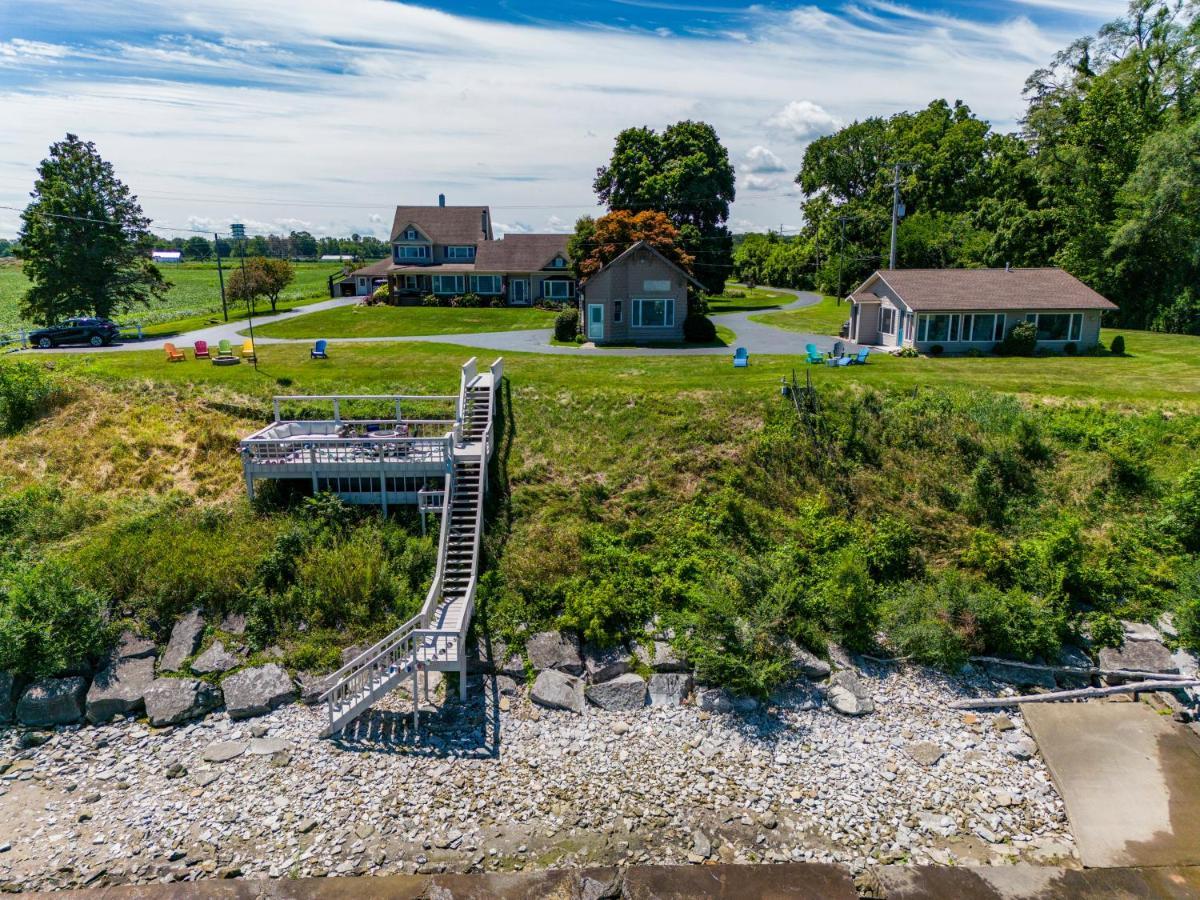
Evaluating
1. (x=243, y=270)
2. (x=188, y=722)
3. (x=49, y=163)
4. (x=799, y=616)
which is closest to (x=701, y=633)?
(x=799, y=616)

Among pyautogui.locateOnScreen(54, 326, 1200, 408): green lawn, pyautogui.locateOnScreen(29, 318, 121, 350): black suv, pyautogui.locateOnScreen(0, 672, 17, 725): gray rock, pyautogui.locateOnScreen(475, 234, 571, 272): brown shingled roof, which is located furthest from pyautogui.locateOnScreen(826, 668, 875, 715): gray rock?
pyautogui.locateOnScreen(475, 234, 571, 272): brown shingled roof

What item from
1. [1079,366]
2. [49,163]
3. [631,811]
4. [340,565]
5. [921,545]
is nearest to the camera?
[631,811]

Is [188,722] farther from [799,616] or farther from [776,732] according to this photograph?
[799,616]

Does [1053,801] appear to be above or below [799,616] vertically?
below

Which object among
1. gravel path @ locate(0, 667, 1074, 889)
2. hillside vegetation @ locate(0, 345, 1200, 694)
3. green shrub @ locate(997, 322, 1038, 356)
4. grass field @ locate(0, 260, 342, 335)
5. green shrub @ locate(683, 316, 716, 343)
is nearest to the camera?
gravel path @ locate(0, 667, 1074, 889)

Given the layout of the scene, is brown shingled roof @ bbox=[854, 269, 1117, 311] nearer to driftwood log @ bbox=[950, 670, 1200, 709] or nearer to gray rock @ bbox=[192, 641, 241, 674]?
driftwood log @ bbox=[950, 670, 1200, 709]

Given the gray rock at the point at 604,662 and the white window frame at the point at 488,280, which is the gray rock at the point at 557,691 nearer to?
the gray rock at the point at 604,662

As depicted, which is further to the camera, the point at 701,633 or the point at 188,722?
the point at 701,633

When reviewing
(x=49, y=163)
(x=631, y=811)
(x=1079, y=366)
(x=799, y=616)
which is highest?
(x=49, y=163)
